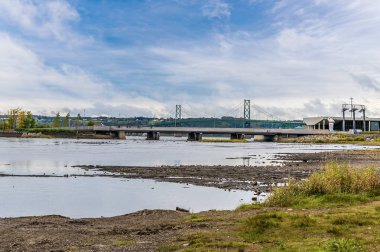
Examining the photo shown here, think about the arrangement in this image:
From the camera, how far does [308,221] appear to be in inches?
720

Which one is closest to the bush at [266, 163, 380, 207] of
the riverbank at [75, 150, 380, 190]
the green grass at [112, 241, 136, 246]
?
the riverbank at [75, 150, 380, 190]

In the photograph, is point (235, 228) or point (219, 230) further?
point (235, 228)

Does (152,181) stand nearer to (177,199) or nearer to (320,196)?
(177,199)

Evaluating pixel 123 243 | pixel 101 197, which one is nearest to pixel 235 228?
pixel 123 243

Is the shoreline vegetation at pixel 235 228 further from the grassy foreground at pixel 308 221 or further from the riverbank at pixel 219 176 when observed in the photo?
the riverbank at pixel 219 176

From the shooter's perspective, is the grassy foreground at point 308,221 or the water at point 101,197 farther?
the water at point 101,197

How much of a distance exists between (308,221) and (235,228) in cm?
267

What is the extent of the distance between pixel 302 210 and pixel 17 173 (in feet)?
109

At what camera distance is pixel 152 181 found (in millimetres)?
42000

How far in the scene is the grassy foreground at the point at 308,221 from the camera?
15.1 metres

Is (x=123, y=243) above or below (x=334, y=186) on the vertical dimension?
below

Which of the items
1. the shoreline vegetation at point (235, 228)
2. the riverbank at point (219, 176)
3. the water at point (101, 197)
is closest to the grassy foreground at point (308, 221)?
the shoreline vegetation at point (235, 228)

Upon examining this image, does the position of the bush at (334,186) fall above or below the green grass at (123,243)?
above

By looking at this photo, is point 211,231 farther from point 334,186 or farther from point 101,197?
point 101,197
